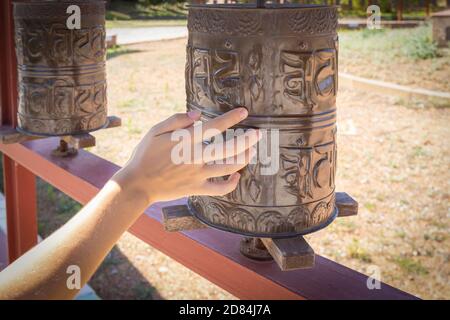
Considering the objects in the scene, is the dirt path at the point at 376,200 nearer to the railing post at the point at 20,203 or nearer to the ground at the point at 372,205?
the ground at the point at 372,205

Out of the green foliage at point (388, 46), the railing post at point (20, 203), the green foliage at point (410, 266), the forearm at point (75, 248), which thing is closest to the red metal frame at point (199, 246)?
the railing post at point (20, 203)

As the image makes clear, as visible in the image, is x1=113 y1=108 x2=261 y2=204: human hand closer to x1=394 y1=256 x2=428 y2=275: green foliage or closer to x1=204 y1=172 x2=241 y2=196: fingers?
x1=204 y1=172 x2=241 y2=196: fingers

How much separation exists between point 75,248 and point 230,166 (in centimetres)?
34

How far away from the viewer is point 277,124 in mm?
1091

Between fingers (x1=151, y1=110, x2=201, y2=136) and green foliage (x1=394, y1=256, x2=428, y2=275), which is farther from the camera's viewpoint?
green foliage (x1=394, y1=256, x2=428, y2=275)

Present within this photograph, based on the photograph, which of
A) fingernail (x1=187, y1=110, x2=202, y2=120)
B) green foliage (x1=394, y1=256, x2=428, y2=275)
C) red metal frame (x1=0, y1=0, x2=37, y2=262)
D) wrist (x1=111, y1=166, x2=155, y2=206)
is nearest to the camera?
wrist (x1=111, y1=166, x2=155, y2=206)

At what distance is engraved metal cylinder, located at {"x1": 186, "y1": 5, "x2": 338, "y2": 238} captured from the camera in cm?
105

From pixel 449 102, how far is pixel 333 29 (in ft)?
24.7

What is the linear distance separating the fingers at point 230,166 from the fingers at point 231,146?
0.01 m

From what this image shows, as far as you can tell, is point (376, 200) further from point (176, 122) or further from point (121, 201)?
point (121, 201)

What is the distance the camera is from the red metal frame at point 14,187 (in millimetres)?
2584

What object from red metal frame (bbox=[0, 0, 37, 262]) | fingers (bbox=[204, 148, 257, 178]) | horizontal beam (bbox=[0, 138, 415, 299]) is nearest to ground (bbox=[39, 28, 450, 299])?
red metal frame (bbox=[0, 0, 37, 262])

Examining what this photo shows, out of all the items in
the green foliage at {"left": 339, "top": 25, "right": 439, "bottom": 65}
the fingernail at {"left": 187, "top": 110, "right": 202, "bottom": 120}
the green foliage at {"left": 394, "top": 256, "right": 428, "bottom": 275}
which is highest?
the green foliage at {"left": 339, "top": 25, "right": 439, "bottom": 65}
